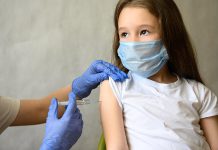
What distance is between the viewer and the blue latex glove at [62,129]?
1126mm

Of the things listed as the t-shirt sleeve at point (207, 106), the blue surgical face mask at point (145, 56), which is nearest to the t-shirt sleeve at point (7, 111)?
the blue surgical face mask at point (145, 56)

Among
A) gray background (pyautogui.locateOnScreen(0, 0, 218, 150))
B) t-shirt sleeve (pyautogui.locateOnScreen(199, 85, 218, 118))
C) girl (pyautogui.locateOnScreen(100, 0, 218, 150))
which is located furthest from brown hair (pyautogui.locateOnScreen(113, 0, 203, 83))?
gray background (pyautogui.locateOnScreen(0, 0, 218, 150))

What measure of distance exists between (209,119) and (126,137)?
0.37 metres

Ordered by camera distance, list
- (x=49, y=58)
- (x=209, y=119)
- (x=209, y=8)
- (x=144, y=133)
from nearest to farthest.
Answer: (x=144, y=133), (x=209, y=119), (x=49, y=58), (x=209, y=8)

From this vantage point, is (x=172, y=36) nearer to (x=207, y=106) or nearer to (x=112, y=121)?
(x=207, y=106)

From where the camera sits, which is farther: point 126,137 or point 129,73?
point 129,73

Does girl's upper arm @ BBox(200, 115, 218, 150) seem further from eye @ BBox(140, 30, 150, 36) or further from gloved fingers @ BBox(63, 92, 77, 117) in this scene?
gloved fingers @ BBox(63, 92, 77, 117)

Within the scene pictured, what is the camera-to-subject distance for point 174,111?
114cm

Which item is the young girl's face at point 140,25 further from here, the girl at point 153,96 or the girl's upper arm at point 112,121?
the girl's upper arm at point 112,121

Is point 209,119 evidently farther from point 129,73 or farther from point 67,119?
point 67,119

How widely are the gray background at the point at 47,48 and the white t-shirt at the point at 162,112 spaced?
0.66 meters

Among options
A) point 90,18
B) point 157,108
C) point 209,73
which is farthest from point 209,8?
point 157,108

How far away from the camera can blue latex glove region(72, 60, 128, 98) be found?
1.23 metres

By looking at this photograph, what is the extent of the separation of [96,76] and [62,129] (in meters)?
0.31
